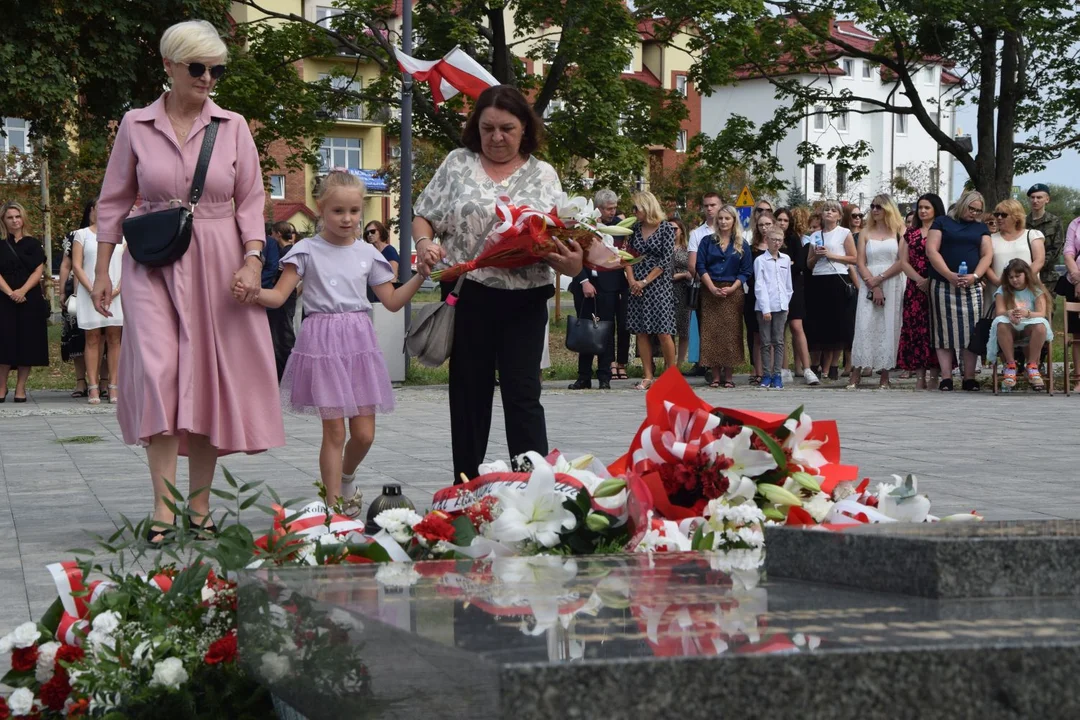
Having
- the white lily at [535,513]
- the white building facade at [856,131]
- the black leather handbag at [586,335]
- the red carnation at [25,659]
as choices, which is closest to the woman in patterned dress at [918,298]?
the black leather handbag at [586,335]

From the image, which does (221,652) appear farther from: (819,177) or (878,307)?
(819,177)

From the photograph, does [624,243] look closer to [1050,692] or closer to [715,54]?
[715,54]

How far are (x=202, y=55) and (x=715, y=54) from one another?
23.3 m

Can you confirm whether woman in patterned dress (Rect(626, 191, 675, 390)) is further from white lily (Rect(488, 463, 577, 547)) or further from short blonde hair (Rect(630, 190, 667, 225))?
white lily (Rect(488, 463, 577, 547))

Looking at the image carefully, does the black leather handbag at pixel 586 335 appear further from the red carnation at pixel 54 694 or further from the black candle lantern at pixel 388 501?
the red carnation at pixel 54 694

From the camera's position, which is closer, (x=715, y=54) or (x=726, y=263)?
(x=726, y=263)

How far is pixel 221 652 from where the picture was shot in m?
3.48

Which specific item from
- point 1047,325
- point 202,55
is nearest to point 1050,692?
point 202,55

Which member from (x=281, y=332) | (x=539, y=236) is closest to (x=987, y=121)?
(x=281, y=332)

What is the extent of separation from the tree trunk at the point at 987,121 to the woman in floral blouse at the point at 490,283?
23.4 m

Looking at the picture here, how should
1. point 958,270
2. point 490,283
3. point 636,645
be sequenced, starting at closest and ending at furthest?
point 636,645 → point 490,283 → point 958,270

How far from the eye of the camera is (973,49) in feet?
95.7

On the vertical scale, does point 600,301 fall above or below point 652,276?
below

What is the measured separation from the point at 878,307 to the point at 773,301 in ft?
3.71
